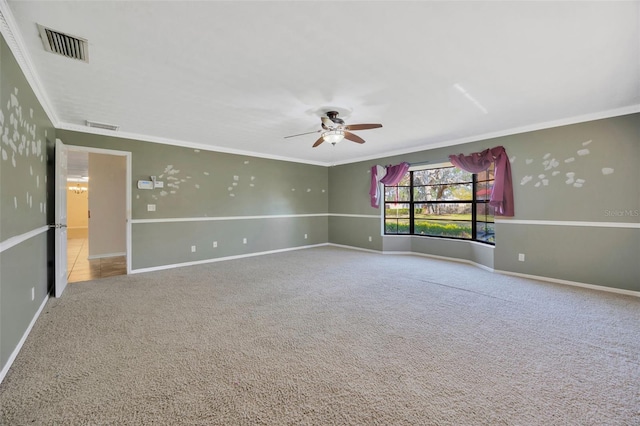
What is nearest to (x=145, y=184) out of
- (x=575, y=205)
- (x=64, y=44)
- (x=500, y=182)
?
(x=64, y=44)

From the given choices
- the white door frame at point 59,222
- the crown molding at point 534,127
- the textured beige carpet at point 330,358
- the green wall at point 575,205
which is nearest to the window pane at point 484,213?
the green wall at point 575,205

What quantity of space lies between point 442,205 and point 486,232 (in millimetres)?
1098

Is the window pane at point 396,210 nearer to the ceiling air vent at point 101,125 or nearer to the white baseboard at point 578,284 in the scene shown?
the white baseboard at point 578,284

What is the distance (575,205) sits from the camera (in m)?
4.12

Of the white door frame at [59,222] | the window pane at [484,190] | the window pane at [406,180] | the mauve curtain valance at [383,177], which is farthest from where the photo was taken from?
the window pane at [406,180]

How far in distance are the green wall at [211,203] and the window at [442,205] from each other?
7.76 feet

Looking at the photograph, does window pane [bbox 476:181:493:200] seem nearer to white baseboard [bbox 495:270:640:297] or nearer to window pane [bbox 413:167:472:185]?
window pane [bbox 413:167:472:185]

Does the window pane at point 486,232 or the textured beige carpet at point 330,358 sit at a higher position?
the window pane at point 486,232

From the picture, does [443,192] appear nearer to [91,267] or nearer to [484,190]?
[484,190]

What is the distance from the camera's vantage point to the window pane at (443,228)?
230 inches

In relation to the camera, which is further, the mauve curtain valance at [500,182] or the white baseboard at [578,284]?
the mauve curtain valance at [500,182]

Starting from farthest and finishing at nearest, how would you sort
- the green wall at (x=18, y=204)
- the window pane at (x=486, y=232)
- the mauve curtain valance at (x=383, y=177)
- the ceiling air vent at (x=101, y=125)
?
the mauve curtain valance at (x=383, y=177), the window pane at (x=486, y=232), the ceiling air vent at (x=101, y=125), the green wall at (x=18, y=204)

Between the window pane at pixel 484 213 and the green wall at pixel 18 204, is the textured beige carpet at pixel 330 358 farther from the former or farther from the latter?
the window pane at pixel 484 213

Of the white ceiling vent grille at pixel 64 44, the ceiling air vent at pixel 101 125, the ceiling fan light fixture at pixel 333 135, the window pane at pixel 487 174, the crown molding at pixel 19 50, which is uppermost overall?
the ceiling air vent at pixel 101 125
